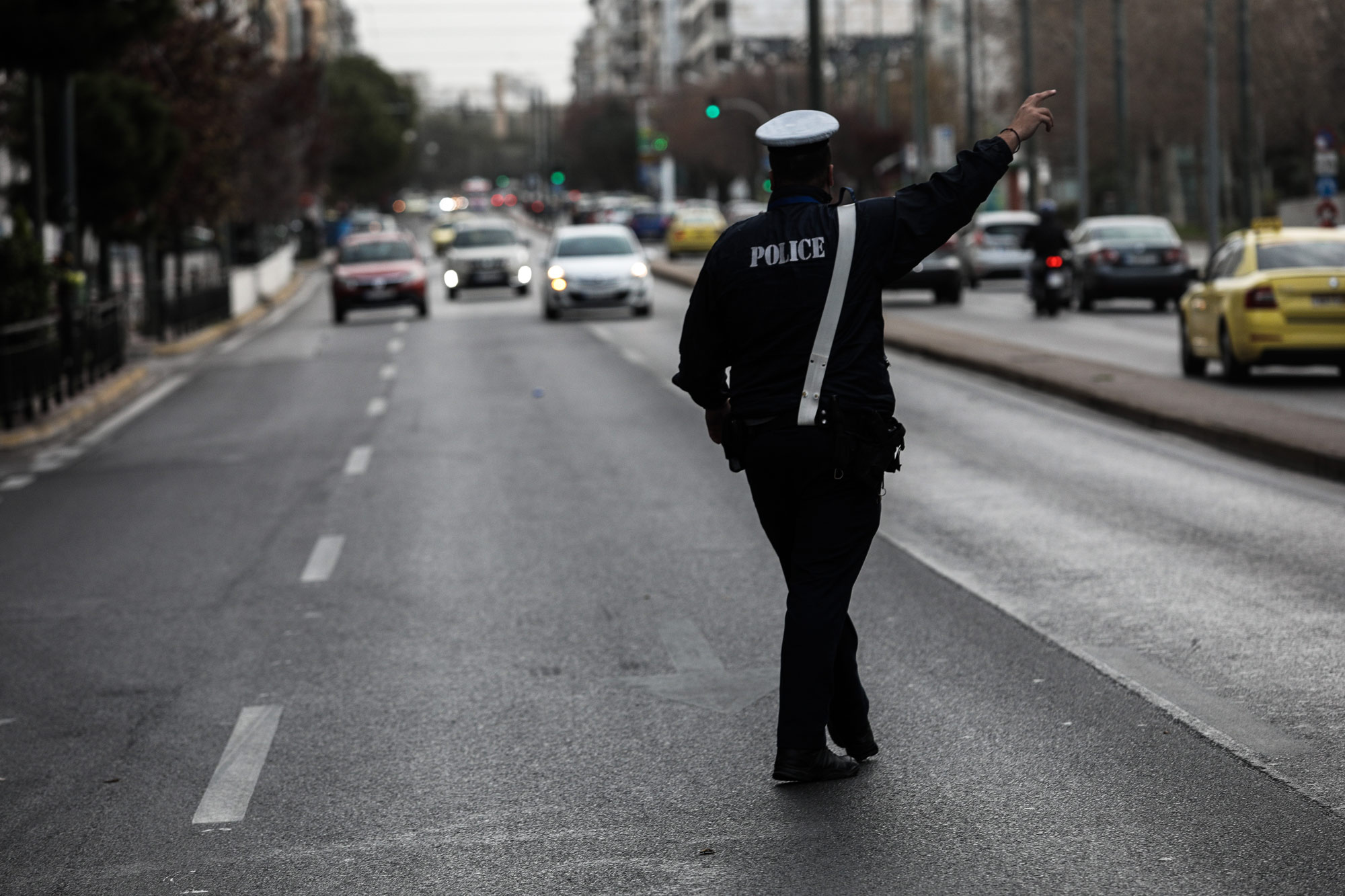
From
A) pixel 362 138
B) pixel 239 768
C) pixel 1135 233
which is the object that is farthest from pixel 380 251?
pixel 362 138

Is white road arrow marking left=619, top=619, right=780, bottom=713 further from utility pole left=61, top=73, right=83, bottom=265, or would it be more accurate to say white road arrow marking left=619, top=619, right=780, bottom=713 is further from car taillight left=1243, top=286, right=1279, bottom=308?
utility pole left=61, top=73, right=83, bottom=265

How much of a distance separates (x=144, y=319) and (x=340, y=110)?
224 ft

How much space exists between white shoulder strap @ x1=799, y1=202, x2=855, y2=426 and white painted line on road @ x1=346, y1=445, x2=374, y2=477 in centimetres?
976

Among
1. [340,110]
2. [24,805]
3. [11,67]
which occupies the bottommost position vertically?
[24,805]

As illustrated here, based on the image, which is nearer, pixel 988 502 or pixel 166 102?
pixel 988 502

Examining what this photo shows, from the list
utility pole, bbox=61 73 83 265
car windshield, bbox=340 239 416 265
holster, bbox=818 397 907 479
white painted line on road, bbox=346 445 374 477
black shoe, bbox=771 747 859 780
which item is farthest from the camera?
car windshield, bbox=340 239 416 265

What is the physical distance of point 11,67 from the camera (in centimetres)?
2186

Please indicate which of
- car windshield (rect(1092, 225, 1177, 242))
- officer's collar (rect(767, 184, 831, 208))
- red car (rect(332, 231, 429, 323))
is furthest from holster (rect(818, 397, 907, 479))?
red car (rect(332, 231, 429, 323))

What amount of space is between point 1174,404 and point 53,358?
35.4 feet

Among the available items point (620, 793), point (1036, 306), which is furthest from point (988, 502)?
point (1036, 306)

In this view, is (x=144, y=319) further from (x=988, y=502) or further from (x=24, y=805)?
(x=24, y=805)

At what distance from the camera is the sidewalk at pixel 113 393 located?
1864 cm

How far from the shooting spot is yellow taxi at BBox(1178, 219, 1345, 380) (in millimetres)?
19312

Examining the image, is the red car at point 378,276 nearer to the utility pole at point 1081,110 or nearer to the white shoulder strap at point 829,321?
the utility pole at point 1081,110
